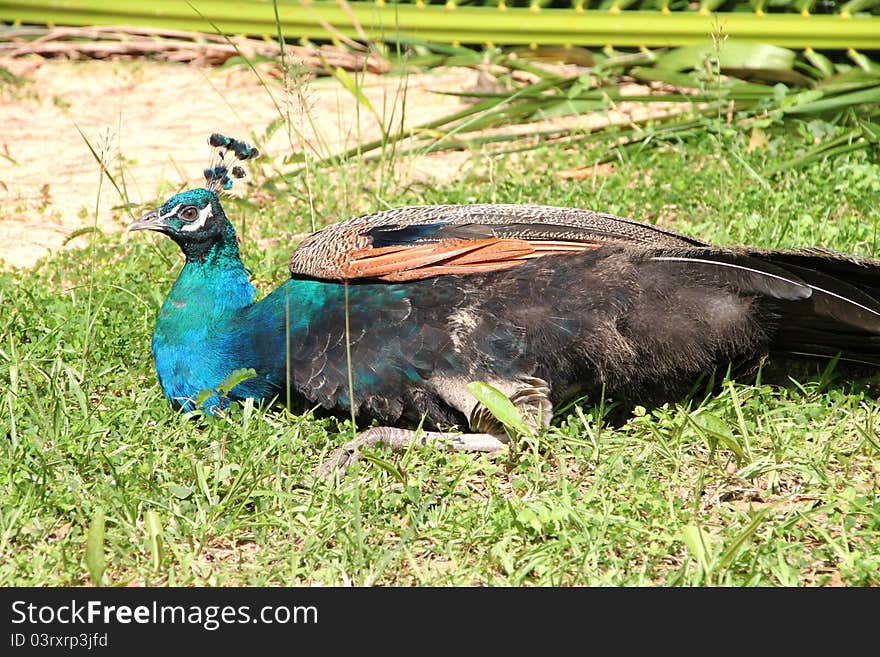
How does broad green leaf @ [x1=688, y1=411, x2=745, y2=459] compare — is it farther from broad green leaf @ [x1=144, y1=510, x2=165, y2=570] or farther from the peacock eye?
the peacock eye

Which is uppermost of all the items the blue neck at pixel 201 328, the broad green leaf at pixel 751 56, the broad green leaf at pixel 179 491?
the broad green leaf at pixel 751 56

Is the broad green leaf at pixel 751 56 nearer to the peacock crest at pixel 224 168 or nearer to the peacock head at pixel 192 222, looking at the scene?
the peacock crest at pixel 224 168

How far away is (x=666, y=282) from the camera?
3.37 m

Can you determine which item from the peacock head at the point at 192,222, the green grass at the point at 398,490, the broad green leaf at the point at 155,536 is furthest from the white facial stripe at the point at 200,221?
the broad green leaf at the point at 155,536

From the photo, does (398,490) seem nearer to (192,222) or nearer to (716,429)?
(716,429)

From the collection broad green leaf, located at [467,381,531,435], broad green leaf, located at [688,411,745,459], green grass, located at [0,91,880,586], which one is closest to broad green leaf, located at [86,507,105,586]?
green grass, located at [0,91,880,586]

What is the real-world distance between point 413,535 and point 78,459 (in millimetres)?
951

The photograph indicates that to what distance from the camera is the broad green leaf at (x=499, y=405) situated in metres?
3.16

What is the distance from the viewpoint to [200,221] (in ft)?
12.0

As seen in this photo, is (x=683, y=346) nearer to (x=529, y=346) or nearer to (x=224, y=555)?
(x=529, y=346)

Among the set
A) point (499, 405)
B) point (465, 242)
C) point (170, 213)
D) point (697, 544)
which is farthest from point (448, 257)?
point (697, 544)

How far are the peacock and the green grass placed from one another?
0.11 metres

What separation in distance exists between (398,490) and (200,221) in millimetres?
1174

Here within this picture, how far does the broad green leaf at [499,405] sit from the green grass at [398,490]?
79 millimetres
